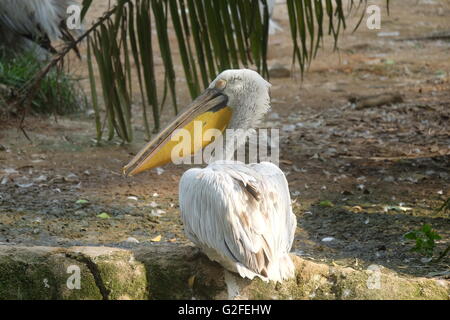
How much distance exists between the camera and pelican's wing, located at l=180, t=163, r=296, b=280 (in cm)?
283

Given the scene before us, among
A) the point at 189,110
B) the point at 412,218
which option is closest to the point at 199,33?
the point at 189,110

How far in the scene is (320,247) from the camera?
4273mm

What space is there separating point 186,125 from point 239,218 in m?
0.75

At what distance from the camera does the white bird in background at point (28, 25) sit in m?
7.85

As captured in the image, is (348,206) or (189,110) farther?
(348,206)

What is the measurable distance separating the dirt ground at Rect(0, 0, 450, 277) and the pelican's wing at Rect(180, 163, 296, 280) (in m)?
1.02

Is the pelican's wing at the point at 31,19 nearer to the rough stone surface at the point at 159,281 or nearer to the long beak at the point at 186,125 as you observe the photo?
the long beak at the point at 186,125

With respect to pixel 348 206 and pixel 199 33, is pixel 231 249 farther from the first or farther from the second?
pixel 348 206

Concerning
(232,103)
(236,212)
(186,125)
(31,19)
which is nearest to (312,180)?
(232,103)

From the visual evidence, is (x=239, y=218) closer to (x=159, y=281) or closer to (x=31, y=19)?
(x=159, y=281)

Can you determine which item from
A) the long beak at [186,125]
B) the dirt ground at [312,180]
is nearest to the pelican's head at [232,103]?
the long beak at [186,125]

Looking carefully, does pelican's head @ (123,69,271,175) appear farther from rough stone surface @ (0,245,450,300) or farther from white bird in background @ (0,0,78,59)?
white bird in background @ (0,0,78,59)

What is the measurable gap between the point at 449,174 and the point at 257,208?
2.96 m
